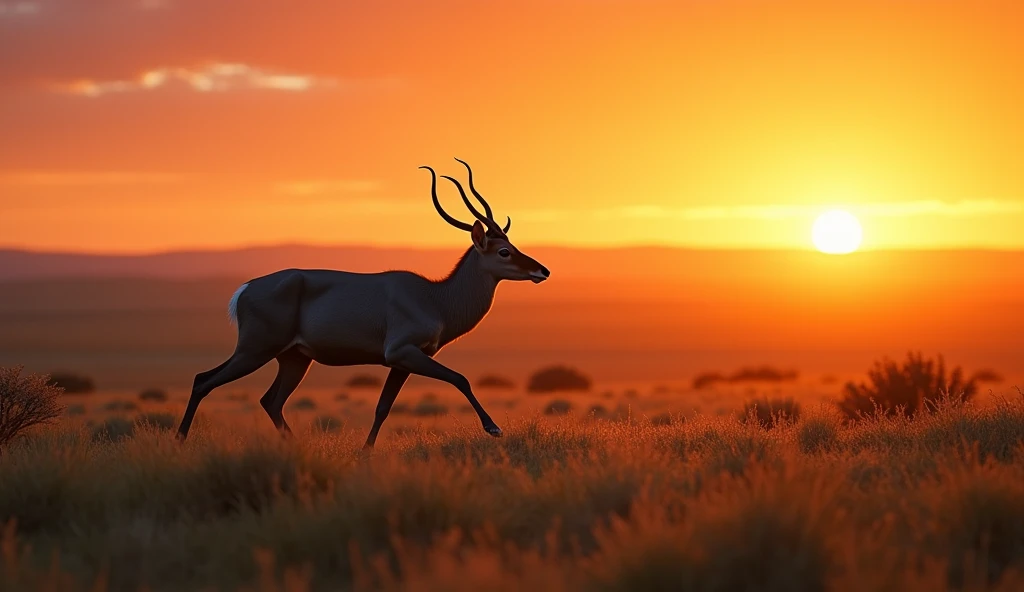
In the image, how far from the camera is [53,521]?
8.30 metres

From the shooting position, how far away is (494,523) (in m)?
7.41

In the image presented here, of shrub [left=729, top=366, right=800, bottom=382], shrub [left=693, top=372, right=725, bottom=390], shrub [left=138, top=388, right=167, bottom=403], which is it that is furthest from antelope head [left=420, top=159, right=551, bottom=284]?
shrub [left=729, top=366, right=800, bottom=382]

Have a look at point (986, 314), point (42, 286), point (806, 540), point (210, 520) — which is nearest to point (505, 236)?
point (210, 520)

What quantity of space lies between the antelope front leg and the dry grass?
2409mm

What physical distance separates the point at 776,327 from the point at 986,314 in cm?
3150

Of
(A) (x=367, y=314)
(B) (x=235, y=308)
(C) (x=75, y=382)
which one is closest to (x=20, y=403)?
(B) (x=235, y=308)

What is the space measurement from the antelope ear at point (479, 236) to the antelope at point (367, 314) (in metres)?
0.01

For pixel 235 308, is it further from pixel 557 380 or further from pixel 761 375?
pixel 761 375

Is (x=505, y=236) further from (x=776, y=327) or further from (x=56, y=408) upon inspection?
(x=776, y=327)

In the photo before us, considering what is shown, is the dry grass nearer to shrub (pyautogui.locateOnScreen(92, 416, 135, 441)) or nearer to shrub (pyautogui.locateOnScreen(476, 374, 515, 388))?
shrub (pyautogui.locateOnScreen(92, 416, 135, 441))

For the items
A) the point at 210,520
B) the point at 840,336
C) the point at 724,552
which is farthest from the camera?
the point at 840,336

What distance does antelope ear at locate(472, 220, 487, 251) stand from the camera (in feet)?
44.1

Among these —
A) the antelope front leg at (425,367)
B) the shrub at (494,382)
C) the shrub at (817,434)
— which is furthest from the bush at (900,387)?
the shrub at (494,382)

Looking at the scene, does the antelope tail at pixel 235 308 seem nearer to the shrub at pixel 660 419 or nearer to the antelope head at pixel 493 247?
the antelope head at pixel 493 247
